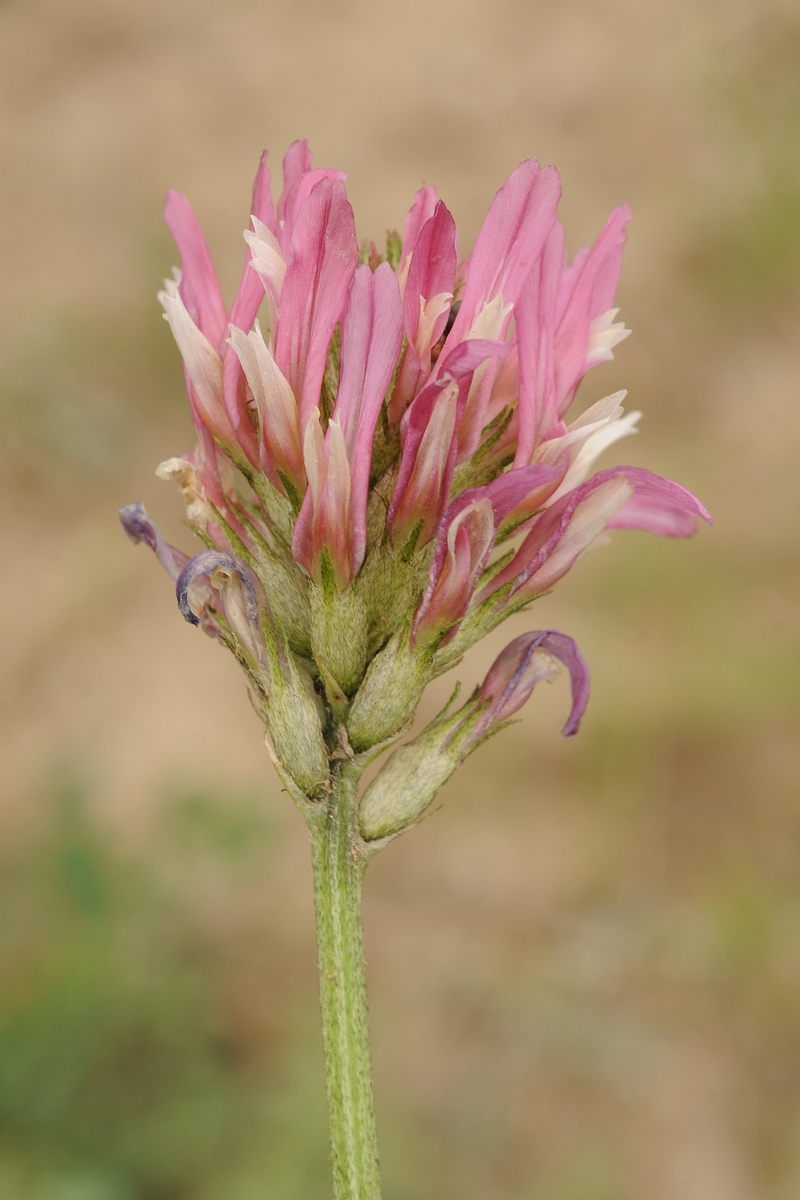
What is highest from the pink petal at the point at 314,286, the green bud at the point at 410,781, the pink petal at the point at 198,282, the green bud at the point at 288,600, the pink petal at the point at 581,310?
the pink petal at the point at 198,282

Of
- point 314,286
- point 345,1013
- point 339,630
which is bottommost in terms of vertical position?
point 345,1013

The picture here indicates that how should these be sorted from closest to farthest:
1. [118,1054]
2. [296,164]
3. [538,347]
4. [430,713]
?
1. [538,347]
2. [296,164]
3. [118,1054]
4. [430,713]

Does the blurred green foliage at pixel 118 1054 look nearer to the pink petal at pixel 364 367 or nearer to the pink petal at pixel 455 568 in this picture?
the pink petal at pixel 455 568

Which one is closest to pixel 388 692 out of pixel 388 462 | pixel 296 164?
pixel 388 462

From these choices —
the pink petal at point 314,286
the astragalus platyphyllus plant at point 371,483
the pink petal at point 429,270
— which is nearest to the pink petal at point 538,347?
the astragalus platyphyllus plant at point 371,483

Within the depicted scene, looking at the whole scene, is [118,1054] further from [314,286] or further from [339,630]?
[314,286]

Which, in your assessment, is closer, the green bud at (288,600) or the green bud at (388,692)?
the green bud at (388,692)

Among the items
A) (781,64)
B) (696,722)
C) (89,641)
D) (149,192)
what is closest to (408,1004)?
(696,722)
